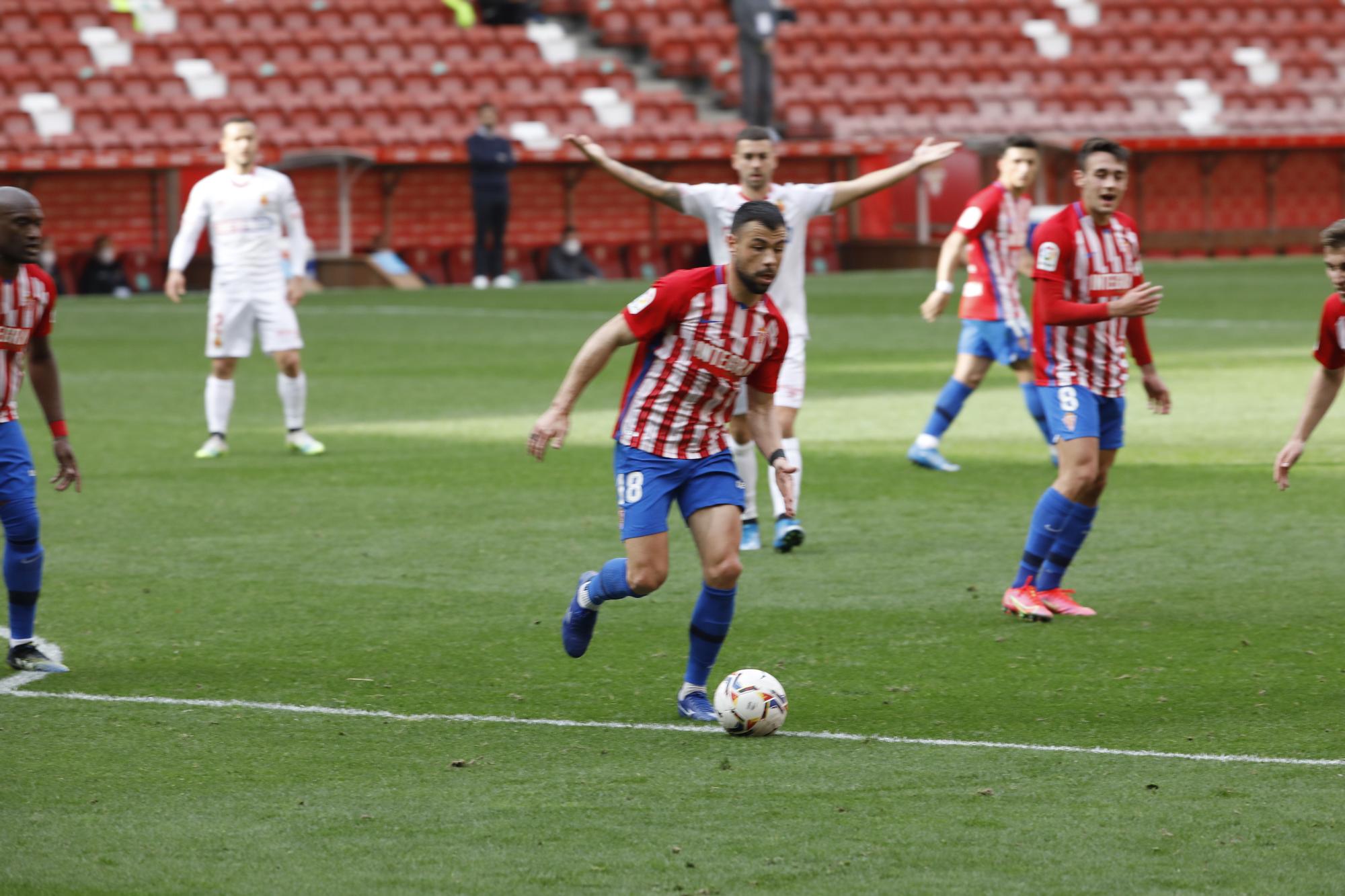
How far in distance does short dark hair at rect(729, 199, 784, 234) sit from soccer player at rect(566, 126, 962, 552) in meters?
2.61

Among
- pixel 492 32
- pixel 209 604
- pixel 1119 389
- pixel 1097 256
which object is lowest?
pixel 209 604

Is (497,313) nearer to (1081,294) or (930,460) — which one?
(930,460)

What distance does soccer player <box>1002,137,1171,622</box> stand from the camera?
765 cm

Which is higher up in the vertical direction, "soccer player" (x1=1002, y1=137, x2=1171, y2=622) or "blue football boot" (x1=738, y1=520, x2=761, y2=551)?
"soccer player" (x1=1002, y1=137, x2=1171, y2=622)

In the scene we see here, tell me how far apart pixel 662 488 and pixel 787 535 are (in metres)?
3.10

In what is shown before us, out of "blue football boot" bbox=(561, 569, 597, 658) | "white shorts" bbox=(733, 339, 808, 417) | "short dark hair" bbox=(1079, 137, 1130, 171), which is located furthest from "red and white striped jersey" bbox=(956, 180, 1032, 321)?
"blue football boot" bbox=(561, 569, 597, 658)

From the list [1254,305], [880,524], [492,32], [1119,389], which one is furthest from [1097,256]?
[492,32]

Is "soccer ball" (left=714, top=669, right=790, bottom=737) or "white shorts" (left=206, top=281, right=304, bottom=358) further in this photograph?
"white shorts" (left=206, top=281, right=304, bottom=358)

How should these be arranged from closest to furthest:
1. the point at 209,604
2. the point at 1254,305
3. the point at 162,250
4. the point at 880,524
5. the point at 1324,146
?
the point at 209,604, the point at 880,524, the point at 1254,305, the point at 162,250, the point at 1324,146

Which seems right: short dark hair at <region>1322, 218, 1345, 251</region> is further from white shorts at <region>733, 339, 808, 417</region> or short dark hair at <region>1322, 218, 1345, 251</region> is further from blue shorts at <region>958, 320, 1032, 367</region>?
blue shorts at <region>958, 320, 1032, 367</region>

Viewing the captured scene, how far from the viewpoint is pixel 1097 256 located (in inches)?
307

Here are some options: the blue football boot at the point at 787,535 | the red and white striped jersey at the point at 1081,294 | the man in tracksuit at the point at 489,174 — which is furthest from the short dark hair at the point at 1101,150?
the man in tracksuit at the point at 489,174

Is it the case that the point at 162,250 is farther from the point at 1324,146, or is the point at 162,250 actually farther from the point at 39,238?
the point at 39,238

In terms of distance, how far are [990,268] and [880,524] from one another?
275 cm
